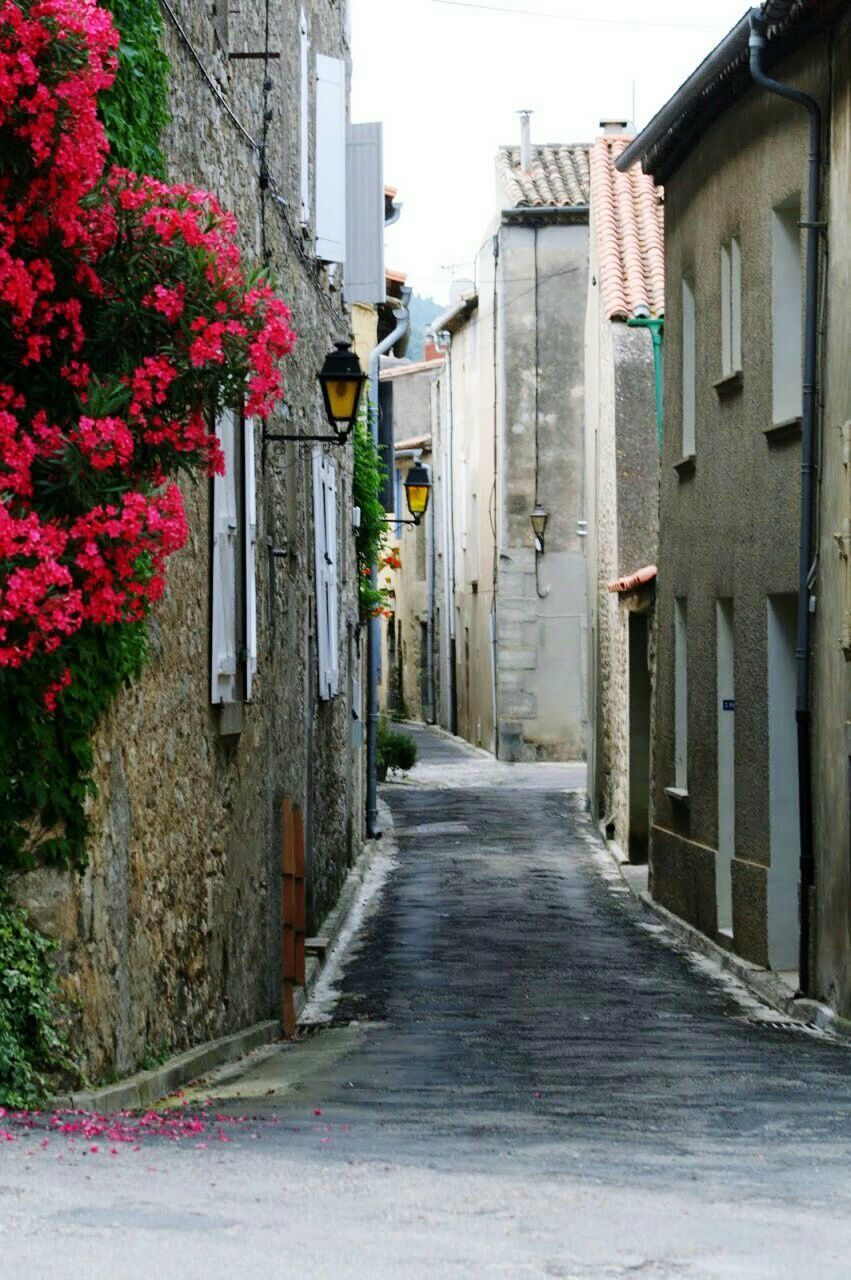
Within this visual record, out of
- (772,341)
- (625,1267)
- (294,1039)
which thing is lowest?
(294,1039)

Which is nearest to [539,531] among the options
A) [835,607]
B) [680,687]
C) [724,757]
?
[680,687]

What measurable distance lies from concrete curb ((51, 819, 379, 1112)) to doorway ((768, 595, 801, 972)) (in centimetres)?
317

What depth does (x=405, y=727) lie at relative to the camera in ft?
163

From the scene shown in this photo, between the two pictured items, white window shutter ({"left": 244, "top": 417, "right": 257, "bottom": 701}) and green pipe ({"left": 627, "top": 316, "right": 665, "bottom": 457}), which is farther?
green pipe ({"left": 627, "top": 316, "right": 665, "bottom": 457})

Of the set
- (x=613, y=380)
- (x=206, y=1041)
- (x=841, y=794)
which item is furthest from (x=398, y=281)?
(x=206, y=1041)

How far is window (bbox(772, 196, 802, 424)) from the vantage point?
1306 cm

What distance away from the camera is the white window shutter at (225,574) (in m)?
9.51

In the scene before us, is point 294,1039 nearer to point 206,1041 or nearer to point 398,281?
point 206,1041

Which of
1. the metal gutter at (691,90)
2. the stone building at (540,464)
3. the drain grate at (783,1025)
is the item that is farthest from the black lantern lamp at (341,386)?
the stone building at (540,464)

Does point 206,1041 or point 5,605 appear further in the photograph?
point 206,1041

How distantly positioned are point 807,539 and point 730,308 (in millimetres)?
3583

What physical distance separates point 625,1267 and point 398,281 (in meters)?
24.0

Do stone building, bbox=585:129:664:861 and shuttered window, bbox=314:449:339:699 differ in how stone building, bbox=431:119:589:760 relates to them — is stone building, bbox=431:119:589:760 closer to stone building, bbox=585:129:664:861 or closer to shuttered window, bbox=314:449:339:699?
stone building, bbox=585:129:664:861

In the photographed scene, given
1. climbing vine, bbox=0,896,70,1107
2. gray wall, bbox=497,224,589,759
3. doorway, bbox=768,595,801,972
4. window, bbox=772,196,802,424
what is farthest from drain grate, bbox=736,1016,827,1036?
gray wall, bbox=497,224,589,759
